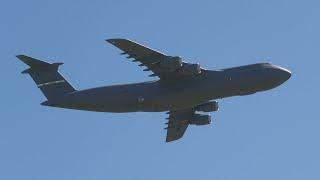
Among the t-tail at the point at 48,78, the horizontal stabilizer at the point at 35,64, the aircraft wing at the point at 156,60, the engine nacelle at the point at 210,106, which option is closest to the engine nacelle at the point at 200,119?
the engine nacelle at the point at 210,106

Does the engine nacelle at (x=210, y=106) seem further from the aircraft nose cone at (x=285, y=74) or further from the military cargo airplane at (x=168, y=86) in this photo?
the aircraft nose cone at (x=285, y=74)

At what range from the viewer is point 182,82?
31016mm

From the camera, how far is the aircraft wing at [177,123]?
35.6 meters

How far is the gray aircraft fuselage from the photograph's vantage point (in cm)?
3030

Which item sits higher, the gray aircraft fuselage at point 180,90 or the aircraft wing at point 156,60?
the aircraft wing at point 156,60

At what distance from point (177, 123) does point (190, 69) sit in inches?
239

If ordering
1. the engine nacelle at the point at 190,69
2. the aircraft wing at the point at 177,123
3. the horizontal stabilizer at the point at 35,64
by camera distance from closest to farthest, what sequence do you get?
Answer: 1. the engine nacelle at the point at 190,69
2. the horizontal stabilizer at the point at 35,64
3. the aircraft wing at the point at 177,123

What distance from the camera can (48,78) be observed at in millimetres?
34344

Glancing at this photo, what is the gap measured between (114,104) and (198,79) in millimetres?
4186

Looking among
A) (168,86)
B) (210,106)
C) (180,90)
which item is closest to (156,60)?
(168,86)

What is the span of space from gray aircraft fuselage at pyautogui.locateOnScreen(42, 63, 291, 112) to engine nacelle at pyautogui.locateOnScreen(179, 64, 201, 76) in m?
0.38

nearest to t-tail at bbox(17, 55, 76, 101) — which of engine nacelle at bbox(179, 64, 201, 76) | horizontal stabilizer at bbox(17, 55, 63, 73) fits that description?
horizontal stabilizer at bbox(17, 55, 63, 73)

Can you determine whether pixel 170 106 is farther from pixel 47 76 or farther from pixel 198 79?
pixel 47 76

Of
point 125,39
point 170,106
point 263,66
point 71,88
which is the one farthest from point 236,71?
point 71,88
